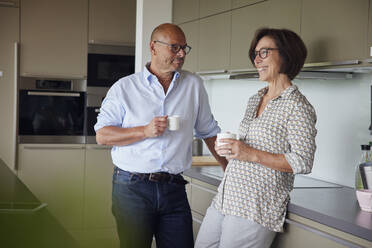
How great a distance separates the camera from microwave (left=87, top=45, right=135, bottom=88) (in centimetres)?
474

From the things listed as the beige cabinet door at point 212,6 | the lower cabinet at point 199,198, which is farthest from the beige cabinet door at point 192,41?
the lower cabinet at point 199,198

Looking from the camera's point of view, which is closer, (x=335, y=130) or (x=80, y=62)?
(x=335, y=130)

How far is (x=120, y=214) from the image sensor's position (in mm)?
2295

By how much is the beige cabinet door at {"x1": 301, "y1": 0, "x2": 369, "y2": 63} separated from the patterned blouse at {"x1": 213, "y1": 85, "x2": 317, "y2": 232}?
0.43 metres

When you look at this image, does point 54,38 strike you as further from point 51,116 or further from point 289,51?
point 289,51

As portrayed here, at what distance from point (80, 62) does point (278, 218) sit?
10.1 feet

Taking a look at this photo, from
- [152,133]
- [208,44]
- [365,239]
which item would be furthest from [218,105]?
[365,239]

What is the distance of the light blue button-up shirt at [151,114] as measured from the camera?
7.39ft

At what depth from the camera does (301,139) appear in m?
1.98

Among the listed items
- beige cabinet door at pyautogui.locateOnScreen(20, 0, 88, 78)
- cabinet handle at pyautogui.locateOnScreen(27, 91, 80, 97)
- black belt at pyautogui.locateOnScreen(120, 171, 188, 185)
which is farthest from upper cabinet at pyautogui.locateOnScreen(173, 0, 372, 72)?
cabinet handle at pyautogui.locateOnScreen(27, 91, 80, 97)

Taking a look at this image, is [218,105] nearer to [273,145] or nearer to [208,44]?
[208,44]

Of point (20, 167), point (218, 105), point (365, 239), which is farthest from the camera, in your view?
point (20, 167)

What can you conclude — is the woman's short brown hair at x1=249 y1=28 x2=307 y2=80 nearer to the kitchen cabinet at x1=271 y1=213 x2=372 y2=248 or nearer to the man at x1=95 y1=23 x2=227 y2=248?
the man at x1=95 y1=23 x2=227 y2=248

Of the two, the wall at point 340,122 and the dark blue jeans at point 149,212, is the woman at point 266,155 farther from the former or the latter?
the wall at point 340,122
